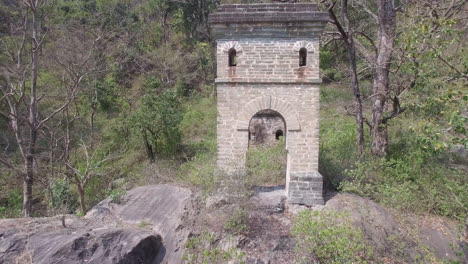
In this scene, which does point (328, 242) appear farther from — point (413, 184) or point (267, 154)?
point (267, 154)

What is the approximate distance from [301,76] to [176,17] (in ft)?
65.8

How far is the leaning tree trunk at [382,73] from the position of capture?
8719 mm

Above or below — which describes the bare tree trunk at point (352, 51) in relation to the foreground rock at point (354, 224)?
above

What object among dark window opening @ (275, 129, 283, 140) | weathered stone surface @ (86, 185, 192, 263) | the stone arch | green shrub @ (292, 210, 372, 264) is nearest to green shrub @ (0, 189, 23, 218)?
weathered stone surface @ (86, 185, 192, 263)

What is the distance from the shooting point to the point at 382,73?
897 centimetres

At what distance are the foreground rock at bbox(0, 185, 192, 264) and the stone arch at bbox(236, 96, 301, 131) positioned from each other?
98.2 inches

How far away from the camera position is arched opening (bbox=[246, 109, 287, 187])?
26.8 ft

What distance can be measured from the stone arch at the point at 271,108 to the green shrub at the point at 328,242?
2.15 m

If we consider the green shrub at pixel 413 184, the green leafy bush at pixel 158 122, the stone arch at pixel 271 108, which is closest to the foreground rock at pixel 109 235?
the stone arch at pixel 271 108

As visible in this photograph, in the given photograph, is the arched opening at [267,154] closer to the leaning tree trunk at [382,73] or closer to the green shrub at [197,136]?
the green shrub at [197,136]

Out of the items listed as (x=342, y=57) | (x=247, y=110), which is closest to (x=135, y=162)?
(x=247, y=110)

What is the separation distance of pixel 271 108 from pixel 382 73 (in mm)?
→ 4701

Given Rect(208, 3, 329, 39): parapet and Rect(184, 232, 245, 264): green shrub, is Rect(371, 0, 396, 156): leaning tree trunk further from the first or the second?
Rect(184, 232, 245, 264): green shrub

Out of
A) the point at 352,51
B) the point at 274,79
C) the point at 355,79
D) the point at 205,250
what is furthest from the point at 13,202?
the point at 352,51
